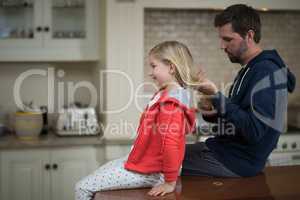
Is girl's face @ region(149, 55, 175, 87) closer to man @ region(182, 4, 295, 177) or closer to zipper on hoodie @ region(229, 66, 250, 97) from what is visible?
man @ region(182, 4, 295, 177)

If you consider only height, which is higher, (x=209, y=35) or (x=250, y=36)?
(x=209, y=35)

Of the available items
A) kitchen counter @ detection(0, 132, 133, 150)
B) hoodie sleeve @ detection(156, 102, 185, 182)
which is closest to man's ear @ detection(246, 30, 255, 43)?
hoodie sleeve @ detection(156, 102, 185, 182)

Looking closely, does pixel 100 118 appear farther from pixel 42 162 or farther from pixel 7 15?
pixel 7 15

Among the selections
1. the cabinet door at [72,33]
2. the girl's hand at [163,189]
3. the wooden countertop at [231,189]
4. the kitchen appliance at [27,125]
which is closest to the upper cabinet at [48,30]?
the cabinet door at [72,33]

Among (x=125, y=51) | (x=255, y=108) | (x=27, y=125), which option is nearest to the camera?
(x=255, y=108)

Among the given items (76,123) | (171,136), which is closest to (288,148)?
(76,123)

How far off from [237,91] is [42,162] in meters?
1.64

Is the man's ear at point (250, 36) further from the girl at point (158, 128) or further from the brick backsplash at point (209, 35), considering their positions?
the brick backsplash at point (209, 35)

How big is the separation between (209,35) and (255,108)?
1.96 m

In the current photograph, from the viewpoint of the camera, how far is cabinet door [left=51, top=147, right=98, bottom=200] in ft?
9.84

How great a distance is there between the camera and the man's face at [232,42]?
71.8 inches

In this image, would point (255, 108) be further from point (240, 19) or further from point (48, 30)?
point (48, 30)

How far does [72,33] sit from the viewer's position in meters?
3.21

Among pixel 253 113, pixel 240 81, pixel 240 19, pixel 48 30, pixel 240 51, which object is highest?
pixel 48 30
